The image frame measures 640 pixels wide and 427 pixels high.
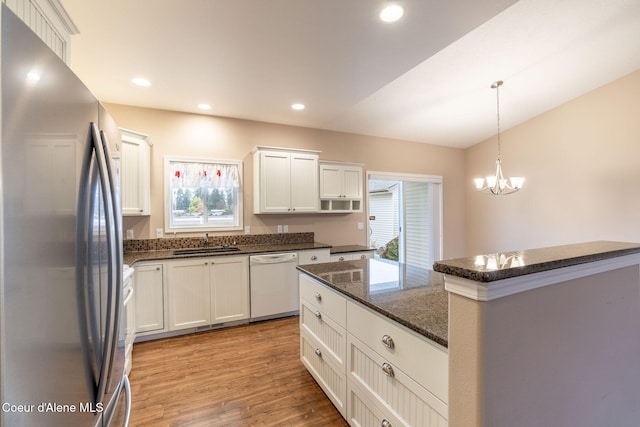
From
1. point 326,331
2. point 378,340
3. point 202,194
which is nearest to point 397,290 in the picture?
point 378,340

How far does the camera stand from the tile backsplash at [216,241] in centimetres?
336

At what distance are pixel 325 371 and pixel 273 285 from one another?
1661 mm

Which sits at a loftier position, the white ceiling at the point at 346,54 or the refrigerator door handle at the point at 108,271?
the white ceiling at the point at 346,54

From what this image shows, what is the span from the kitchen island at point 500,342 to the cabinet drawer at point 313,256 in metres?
1.88

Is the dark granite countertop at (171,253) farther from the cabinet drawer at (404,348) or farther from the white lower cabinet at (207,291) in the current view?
the cabinet drawer at (404,348)

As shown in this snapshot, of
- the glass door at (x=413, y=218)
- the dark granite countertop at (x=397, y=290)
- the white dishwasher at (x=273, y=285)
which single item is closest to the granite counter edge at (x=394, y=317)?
the dark granite countertop at (x=397, y=290)

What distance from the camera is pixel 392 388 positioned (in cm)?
131

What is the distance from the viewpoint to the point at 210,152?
147 inches

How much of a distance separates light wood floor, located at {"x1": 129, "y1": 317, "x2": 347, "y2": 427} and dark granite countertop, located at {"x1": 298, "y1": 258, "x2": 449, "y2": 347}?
91 cm

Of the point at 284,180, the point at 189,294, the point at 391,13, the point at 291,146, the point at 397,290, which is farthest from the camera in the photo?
the point at 291,146

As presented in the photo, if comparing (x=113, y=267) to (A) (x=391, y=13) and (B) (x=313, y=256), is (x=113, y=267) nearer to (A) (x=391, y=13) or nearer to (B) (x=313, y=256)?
(A) (x=391, y=13)

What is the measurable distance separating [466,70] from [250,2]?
8.40 feet

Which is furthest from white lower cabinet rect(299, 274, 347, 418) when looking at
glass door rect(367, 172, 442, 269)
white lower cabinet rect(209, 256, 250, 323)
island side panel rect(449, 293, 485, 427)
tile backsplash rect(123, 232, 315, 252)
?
glass door rect(367, 172, 442, 269)

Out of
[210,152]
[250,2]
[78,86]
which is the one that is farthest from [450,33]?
[210,152]
